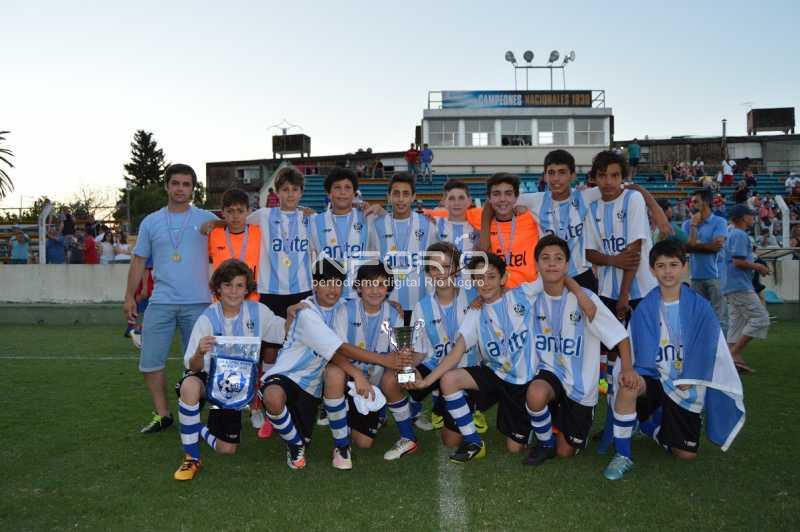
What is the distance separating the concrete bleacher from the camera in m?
27.4

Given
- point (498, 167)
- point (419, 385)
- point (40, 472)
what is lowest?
point (40, 472)

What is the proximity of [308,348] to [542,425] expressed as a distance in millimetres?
1617

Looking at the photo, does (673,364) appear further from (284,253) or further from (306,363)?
(284,253)

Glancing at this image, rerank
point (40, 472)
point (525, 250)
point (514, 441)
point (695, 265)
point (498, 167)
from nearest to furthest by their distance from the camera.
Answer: point (40, 472)
point (514, 441)
point (525, 250)
point (695, 265)
point (498, 167)

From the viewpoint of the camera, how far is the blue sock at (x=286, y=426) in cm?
452

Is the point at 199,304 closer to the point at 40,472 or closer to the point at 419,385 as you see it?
the point at 40,472

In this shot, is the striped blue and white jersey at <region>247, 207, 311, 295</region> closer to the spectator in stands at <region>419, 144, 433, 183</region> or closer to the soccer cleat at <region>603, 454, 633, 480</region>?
the soccer cleat at <region>603, 454, 633, 480</region>

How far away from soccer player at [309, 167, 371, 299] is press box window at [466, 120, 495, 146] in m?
30.8

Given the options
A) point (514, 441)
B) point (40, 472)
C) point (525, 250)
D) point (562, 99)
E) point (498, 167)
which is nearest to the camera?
point (40, 472)

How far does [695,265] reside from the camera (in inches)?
326

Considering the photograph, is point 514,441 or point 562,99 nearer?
point 514,441

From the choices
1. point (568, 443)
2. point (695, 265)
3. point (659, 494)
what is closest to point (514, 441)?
point (568, 443)

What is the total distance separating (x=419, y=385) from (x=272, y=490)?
1129 millimetres

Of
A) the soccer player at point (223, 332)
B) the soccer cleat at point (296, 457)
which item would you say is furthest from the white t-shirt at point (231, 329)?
the soccer cleat at point (296, 457)
